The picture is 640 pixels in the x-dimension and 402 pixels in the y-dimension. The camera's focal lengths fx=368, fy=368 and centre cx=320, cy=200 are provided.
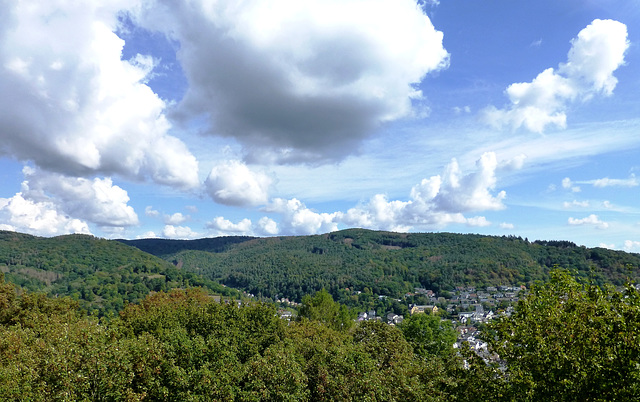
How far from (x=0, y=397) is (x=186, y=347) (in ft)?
31.3

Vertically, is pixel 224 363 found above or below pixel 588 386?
below

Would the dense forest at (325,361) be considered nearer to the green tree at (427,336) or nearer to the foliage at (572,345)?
the foliage at (572,345)

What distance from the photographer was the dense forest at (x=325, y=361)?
1352cm

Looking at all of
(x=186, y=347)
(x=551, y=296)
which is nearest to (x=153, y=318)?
(x=186, y=347)

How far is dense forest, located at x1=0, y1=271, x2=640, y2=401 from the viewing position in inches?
532

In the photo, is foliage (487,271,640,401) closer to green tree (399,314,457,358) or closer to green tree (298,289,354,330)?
green tree (399,314,457,358)

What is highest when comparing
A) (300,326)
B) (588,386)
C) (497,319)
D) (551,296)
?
(551,296)

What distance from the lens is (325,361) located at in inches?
1008

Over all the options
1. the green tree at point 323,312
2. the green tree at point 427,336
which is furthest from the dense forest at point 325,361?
the green tree at point 323,312

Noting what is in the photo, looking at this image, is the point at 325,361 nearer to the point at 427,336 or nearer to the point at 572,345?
the point at 572,345

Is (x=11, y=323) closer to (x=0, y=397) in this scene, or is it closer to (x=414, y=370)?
(x=0, y=397)

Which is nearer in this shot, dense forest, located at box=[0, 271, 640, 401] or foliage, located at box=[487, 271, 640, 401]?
foliage, located at box=[487, 271, 640, 401]

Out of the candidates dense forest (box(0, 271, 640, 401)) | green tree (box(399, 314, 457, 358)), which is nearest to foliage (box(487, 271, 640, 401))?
dense forest (box(0, 271, 640, 401))

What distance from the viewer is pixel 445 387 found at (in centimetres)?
1852
